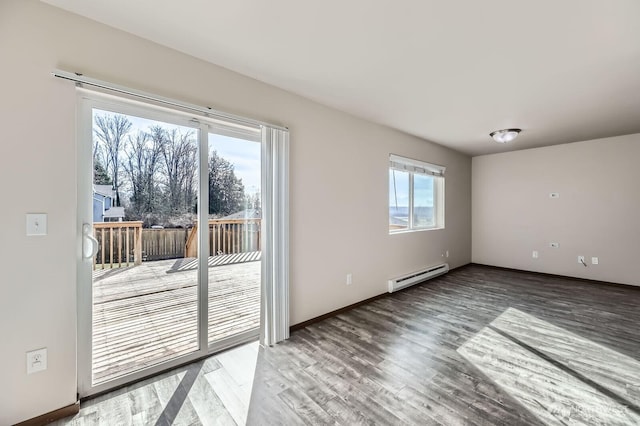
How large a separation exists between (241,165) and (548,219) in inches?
228

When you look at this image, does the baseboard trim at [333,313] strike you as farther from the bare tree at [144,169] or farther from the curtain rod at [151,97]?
the curtain rod at [151,97]

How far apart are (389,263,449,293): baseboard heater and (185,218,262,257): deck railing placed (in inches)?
91.5

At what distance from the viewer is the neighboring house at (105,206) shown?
1919 mm

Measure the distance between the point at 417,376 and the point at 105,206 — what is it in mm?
2641

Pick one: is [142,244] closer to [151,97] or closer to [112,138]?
[112,138]

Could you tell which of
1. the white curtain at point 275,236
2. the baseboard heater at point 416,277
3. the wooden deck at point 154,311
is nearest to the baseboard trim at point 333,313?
the baseboard heater at point 416,277

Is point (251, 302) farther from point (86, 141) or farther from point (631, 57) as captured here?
point (631, 57)

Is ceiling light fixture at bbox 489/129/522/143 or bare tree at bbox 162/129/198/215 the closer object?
bare tree at bbox 162/129/198/215

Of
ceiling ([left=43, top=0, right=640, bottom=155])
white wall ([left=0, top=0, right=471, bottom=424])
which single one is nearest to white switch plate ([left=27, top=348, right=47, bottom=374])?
white wall ([left=0, top=0, right=471, bottom=424])

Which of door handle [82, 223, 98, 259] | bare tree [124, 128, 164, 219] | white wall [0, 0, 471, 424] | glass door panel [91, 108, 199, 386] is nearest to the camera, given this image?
white wall [0, 0, 471, 424]

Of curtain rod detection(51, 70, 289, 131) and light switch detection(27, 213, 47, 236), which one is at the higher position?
curtain rod detection(51, 70, 289, 131)

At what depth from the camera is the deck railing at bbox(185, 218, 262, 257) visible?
2.36m

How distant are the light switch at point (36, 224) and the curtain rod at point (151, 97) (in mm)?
855

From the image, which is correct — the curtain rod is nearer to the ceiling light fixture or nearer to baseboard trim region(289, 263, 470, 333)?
baseboard trim region(289, 263, 470, 333)
